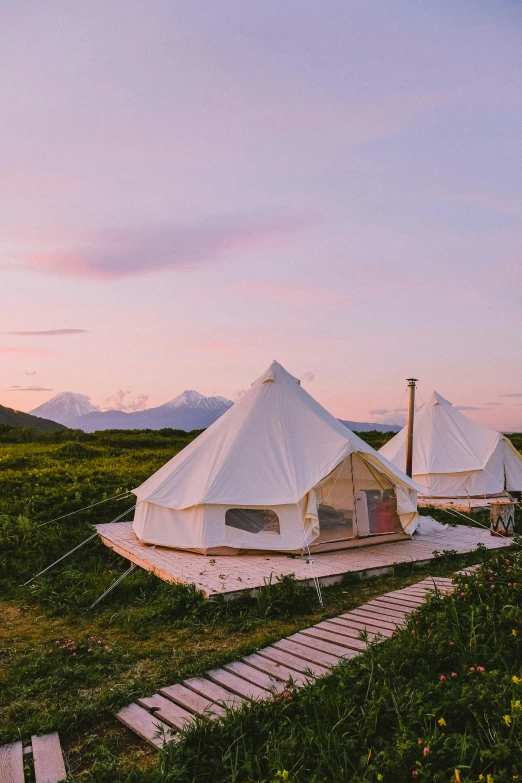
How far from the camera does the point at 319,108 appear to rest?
12.6 metres

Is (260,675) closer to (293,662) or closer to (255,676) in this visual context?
(255,676)

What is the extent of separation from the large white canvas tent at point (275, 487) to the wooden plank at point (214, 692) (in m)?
4.53

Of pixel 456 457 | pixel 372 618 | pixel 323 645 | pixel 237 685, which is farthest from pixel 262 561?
pixel 456 457

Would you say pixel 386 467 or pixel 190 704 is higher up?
pixel 386 467

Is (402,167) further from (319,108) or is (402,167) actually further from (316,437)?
(316,437)

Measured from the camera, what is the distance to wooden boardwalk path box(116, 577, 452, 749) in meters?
4.53

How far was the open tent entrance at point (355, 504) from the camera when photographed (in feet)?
35.2

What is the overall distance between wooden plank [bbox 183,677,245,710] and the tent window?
4754mm

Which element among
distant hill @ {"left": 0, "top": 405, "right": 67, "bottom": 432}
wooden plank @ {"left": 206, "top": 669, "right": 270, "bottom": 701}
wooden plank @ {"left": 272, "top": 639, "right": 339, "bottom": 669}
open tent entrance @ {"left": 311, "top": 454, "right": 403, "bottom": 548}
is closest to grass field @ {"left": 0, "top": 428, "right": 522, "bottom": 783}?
wooden plank @ {"left": 206, "top": 669, "right": 270, "bottom": 701}

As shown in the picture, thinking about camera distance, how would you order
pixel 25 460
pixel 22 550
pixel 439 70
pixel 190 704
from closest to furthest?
pixel 190 704
pixel 22 550
pixel 439 70
pixel 25 460

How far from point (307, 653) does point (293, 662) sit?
22 cm

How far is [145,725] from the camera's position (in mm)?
4457

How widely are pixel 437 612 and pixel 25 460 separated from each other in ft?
53.2

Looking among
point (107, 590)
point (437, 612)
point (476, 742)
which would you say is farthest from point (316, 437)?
point (476, 742)
